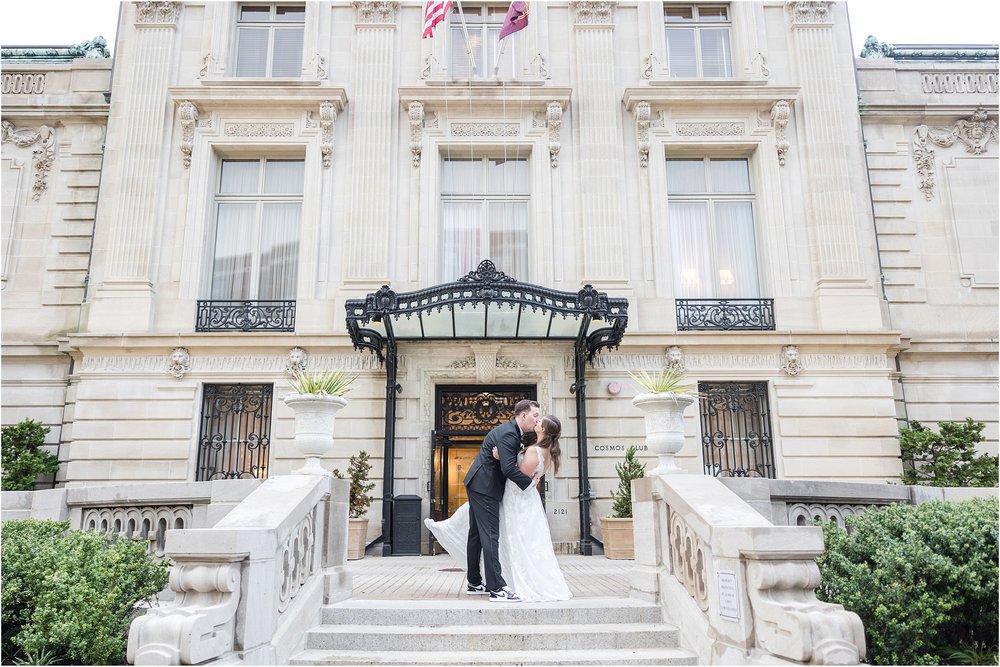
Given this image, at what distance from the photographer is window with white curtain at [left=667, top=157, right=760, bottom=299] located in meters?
15.1

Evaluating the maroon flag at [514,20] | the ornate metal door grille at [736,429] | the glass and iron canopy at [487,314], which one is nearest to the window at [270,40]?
the maroon flag at [514,20]

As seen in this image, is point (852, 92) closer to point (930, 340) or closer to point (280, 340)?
point (930, 340)

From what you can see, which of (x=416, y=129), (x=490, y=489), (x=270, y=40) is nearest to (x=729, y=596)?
(x=490, y=489)

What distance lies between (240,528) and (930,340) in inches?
578

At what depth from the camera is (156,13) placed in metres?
15.8

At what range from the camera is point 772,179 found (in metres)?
15.1

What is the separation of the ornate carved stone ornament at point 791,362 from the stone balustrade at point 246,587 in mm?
10497

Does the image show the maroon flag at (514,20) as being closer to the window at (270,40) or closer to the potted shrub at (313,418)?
the window at (270,40)

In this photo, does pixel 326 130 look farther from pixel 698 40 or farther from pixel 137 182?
pixel 698 40

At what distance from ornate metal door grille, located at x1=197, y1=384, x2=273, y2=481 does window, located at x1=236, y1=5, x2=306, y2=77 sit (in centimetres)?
748

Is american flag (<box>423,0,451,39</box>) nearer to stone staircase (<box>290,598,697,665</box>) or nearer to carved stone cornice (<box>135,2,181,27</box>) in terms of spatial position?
carved stone cornice (<box>135,2,181,27</box>)

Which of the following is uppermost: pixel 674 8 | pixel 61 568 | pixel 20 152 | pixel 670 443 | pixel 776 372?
pixel 674 8

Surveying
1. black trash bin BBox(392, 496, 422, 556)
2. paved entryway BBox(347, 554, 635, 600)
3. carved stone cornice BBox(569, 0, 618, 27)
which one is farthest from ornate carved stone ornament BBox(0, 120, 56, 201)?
carved stone cornice BBox(569, 0, 618, 27)

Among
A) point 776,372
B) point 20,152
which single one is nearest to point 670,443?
point 776,372
